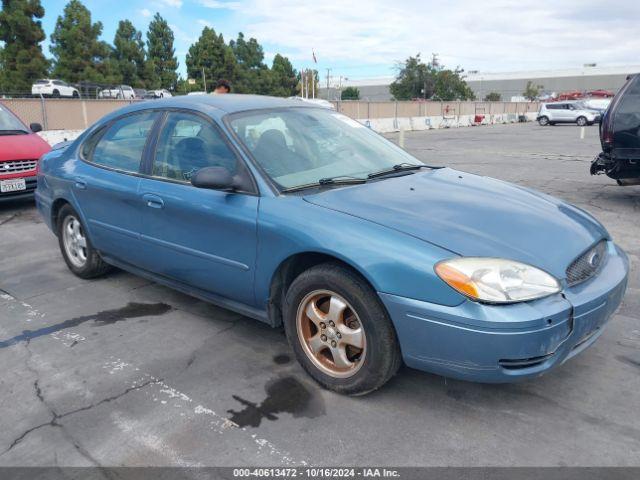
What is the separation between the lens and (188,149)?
3719 millimetres

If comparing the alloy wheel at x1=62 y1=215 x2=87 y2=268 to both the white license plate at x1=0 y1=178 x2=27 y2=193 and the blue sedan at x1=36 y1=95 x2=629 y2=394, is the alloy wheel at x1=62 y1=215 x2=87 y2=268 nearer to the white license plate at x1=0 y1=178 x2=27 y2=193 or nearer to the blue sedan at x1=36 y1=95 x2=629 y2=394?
the blue sedan at x1=36 y1=95 x2=629 y2=394

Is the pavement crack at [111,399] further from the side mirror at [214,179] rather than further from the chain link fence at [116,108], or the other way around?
the chain link fence at [116,108]

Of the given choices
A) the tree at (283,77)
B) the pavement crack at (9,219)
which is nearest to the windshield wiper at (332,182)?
the pavement crack at (9,219)

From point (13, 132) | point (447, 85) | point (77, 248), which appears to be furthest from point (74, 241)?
point (447, 85)

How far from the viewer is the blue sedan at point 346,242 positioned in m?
2.49

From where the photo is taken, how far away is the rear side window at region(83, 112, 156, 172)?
406cm

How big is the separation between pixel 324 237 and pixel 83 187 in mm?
2637

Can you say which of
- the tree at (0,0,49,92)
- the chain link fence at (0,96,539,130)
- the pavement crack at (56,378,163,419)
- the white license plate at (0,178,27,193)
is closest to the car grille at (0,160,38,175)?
the white license plate at (0,178,27,193)

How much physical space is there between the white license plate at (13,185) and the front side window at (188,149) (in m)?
4.94

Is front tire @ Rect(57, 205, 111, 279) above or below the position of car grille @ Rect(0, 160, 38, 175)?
below

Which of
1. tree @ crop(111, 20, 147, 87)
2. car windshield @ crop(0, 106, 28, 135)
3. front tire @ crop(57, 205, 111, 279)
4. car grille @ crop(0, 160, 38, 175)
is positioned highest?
tree @ crop(111, 20, 147, 87)

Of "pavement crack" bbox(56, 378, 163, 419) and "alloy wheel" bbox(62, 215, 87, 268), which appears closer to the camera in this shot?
"pavement crack" bbox(56, 378, 163, 419)

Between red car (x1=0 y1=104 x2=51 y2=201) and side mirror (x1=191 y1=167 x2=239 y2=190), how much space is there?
5.75 meters

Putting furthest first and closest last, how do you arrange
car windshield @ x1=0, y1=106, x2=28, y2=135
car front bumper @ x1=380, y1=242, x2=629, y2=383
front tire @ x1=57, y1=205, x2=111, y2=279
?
car windshield @ x1=0, y1=106, x2=28, y2=135 < front tire @ x1=57, y1=205, x2=111, y2=279 < car front bumper @ x1=380, y1=242, x2=629, y2=383
